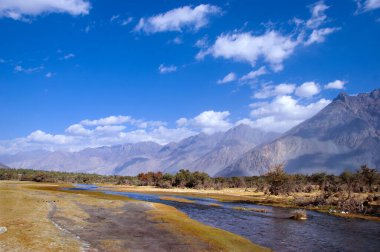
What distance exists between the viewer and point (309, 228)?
4494 cm

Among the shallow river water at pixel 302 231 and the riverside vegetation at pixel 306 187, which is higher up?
the riverside vegetation at pixel 306 187

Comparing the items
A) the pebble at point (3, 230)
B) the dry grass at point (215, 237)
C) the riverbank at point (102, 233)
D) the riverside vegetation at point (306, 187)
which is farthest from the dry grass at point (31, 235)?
the riverside vegetation at point (306, 187)

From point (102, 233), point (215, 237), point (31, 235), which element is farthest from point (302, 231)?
point (31, 235)

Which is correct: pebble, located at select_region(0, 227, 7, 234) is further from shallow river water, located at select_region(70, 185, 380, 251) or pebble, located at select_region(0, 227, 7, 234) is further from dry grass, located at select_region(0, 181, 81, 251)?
shallow river water, located at select_region(70, 185, 380, 251)

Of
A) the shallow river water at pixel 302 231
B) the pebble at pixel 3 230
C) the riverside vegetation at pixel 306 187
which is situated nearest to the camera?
the pebble at pixel 3 230

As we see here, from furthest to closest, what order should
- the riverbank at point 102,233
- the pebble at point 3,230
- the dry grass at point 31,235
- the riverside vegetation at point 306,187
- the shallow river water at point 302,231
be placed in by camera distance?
the riverside vegetation at point 306,187
the shallow river water at point 302,231
the pebble at point 3,230
the riverbank at point 102,233
the dry grass at point 31,235

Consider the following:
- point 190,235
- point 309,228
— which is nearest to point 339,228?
point 309,228

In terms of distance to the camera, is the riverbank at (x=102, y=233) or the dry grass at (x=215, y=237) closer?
the riverbank at (x=102, y=233)

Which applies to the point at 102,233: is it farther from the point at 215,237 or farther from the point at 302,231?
the point at 302,231

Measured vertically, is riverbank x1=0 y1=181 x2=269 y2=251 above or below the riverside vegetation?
below

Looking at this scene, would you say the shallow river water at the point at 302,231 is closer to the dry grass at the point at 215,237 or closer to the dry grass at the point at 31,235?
the dry grass at the point at 215,237

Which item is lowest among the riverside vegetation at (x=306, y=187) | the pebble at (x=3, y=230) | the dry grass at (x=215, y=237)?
the dry grass at (x=215, y=237)

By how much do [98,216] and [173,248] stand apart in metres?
19.8

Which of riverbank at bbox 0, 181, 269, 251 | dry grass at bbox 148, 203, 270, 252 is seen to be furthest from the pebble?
dry grass at bbox 148, 203, 270, 252
